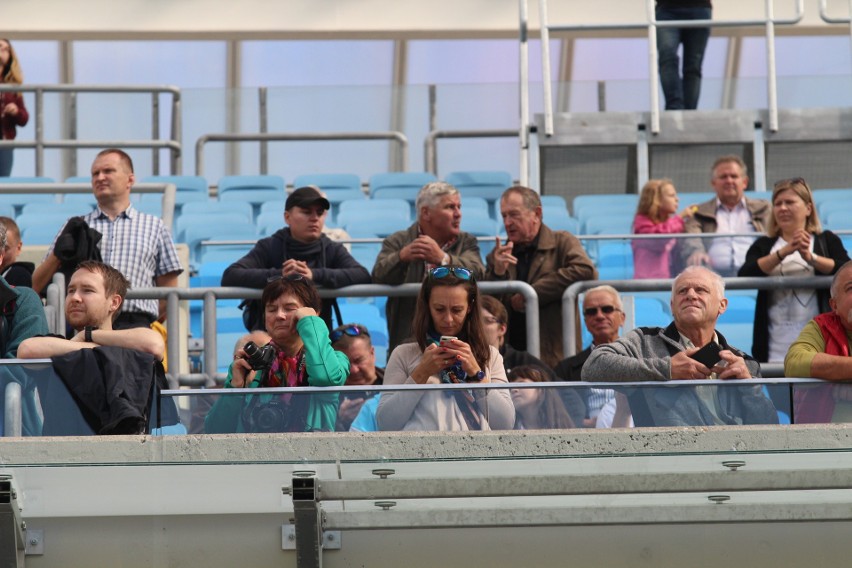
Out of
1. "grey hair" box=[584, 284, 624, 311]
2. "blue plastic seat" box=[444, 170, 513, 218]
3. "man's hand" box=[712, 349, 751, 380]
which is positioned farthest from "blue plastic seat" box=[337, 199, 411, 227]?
"man's hand" box=[712, 349, 751, 380]

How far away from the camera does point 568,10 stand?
1730 centimetres

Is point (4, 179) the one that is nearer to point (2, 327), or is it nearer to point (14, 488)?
point (2, 327)

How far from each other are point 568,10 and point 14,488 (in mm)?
13386

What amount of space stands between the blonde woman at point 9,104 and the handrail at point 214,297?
6.19 meters

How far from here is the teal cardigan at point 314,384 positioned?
4.95 metres

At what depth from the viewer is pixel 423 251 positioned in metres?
7.40

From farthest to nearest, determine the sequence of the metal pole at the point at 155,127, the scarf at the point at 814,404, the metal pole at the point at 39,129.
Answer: the metal pole at the point at 155,127 → the metal pole at the point at 39,129 → the scarf at the point at 814,404

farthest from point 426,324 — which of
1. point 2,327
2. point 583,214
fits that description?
point 583,214

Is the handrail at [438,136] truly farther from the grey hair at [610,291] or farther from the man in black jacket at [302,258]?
the grey hair at [610,291]

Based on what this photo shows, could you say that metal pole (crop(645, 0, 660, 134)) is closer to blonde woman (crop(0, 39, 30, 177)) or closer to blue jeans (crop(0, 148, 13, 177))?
blonde woman (crop(0, 39, 30, 177))

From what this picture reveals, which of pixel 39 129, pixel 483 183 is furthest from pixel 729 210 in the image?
pixel 39 129

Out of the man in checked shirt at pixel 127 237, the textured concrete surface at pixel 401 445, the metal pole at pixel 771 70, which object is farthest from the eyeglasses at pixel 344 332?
the metal pole at pixel 771 70

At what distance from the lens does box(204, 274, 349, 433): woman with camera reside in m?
4.95

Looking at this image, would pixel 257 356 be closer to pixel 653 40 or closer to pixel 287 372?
pixel 287 372
